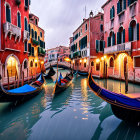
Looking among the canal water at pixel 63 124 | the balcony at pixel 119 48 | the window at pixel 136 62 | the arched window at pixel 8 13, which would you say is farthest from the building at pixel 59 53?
the canal water at pixel 63 124

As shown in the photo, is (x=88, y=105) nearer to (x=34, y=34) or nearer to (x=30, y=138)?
(x=30, y=138)

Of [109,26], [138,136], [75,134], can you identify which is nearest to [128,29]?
[109,26]

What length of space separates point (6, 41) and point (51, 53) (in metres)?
33.1

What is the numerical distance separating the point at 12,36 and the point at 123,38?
31.0 ft

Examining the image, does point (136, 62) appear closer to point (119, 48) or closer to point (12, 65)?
point (119, 48)

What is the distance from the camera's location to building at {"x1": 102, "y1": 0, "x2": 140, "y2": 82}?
8.34 m

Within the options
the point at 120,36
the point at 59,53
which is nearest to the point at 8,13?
the point at 120,36

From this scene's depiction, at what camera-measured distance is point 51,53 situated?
132 ft

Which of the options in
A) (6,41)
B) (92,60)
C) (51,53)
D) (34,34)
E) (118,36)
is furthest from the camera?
(51,53)

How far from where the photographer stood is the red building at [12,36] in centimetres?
715

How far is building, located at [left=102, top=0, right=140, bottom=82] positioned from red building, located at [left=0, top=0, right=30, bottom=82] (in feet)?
26.3

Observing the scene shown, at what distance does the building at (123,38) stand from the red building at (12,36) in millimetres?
8031

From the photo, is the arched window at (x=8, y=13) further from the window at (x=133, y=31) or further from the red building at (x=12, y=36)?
the window at (x=133, y=31)

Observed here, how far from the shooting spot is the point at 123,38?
9.48 m
